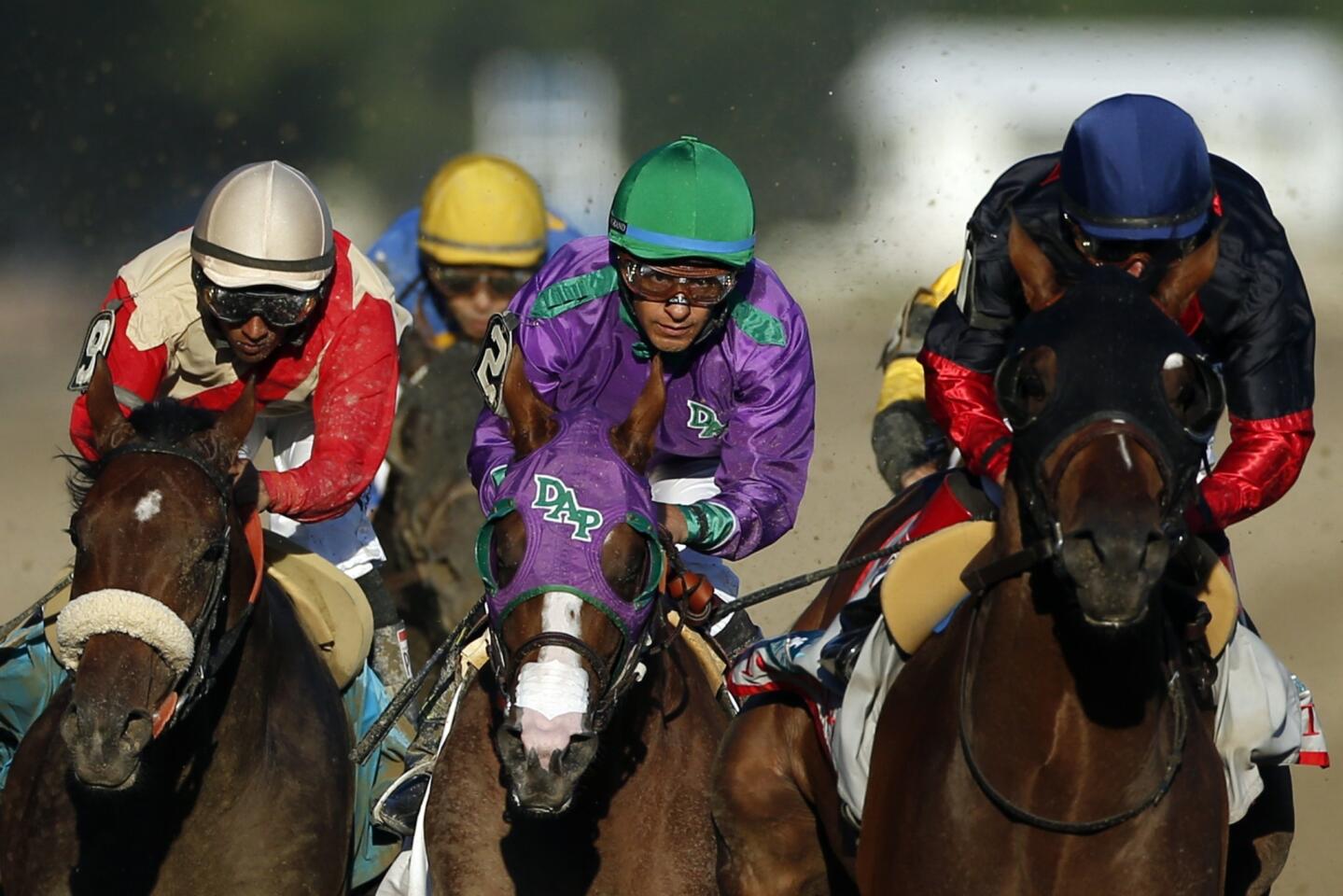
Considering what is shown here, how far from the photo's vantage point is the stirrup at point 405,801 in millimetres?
5059

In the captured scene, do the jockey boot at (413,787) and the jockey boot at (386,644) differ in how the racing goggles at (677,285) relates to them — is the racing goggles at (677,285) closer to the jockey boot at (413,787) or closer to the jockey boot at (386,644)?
the jockey boot at (413,787)

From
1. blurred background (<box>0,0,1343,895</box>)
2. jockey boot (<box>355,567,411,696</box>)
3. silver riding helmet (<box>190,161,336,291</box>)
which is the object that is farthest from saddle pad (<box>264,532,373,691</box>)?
blurred background (<box>0,0,1343,895</box>)

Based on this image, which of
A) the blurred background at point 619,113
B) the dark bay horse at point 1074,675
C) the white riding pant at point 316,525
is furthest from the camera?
the blurred background at point 619,113

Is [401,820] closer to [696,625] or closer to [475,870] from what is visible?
[475,870]

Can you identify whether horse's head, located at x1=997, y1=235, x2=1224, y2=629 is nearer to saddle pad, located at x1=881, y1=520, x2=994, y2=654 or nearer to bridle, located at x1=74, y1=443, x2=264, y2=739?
saddle pad, located at x1=881, y1=520, x2=994, y2=654

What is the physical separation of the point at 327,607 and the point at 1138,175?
2335 millimetres

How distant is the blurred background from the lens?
52.5 feet

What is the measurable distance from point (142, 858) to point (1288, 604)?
25.7 feet

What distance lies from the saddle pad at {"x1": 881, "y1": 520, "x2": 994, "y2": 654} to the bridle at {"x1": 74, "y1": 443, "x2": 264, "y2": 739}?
133 cm

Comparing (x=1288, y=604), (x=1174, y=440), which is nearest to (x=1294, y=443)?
(x=1174, y=440)

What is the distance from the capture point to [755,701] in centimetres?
491

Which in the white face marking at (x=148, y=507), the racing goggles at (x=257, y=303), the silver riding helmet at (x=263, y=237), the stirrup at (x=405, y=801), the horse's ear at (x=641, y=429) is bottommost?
the stirrup at (x=405, y=801)

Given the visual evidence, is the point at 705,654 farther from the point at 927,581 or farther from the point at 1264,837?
the point at 1264,837

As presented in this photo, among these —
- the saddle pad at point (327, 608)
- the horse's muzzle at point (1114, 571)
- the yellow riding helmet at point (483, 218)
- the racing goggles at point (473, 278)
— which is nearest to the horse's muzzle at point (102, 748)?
the saddle pad at point (327, 608)
